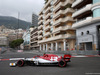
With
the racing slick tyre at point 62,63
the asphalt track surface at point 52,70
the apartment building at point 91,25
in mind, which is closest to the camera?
the asphalt track surface at point 52,70

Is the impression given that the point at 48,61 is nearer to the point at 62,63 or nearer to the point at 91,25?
the point at 62,63

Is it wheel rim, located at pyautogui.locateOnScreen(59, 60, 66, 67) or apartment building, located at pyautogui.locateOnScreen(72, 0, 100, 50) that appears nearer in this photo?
wheel rim, located at pyautogui.locateOnScreen(59, 60, 66, 67)

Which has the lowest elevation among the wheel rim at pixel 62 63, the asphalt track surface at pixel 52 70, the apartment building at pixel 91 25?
the asphalt track surface at pixel 52 70

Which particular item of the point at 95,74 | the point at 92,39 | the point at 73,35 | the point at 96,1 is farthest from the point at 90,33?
the point at 95,74

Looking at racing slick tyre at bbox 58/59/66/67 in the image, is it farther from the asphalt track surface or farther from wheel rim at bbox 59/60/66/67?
the asphalt track surface

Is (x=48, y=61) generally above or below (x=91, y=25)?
below

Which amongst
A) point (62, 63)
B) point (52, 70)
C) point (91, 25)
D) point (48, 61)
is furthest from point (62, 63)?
point (91, 25)

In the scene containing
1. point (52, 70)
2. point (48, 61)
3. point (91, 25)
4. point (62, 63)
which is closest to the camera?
point (52, 70)

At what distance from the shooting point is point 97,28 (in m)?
24.3

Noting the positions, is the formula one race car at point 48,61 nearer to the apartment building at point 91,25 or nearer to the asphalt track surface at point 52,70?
the asphalt track surface at point 52,70

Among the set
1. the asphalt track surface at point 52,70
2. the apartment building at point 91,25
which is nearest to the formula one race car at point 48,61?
the asphalt track surface at point 52,70

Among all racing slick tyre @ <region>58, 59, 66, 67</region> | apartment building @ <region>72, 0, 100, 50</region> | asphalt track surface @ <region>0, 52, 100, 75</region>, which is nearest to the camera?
asphalt track surface @ <region>0, 52, 100, 75</region>


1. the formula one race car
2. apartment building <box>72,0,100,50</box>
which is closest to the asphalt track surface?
the formula one race car

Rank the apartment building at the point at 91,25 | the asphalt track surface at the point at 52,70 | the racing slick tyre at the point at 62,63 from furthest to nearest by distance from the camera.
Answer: the apartment building at the point at 91,25, the racing slick tyre at the point at 62,63, the asphalt track surface at the point at 52,70
